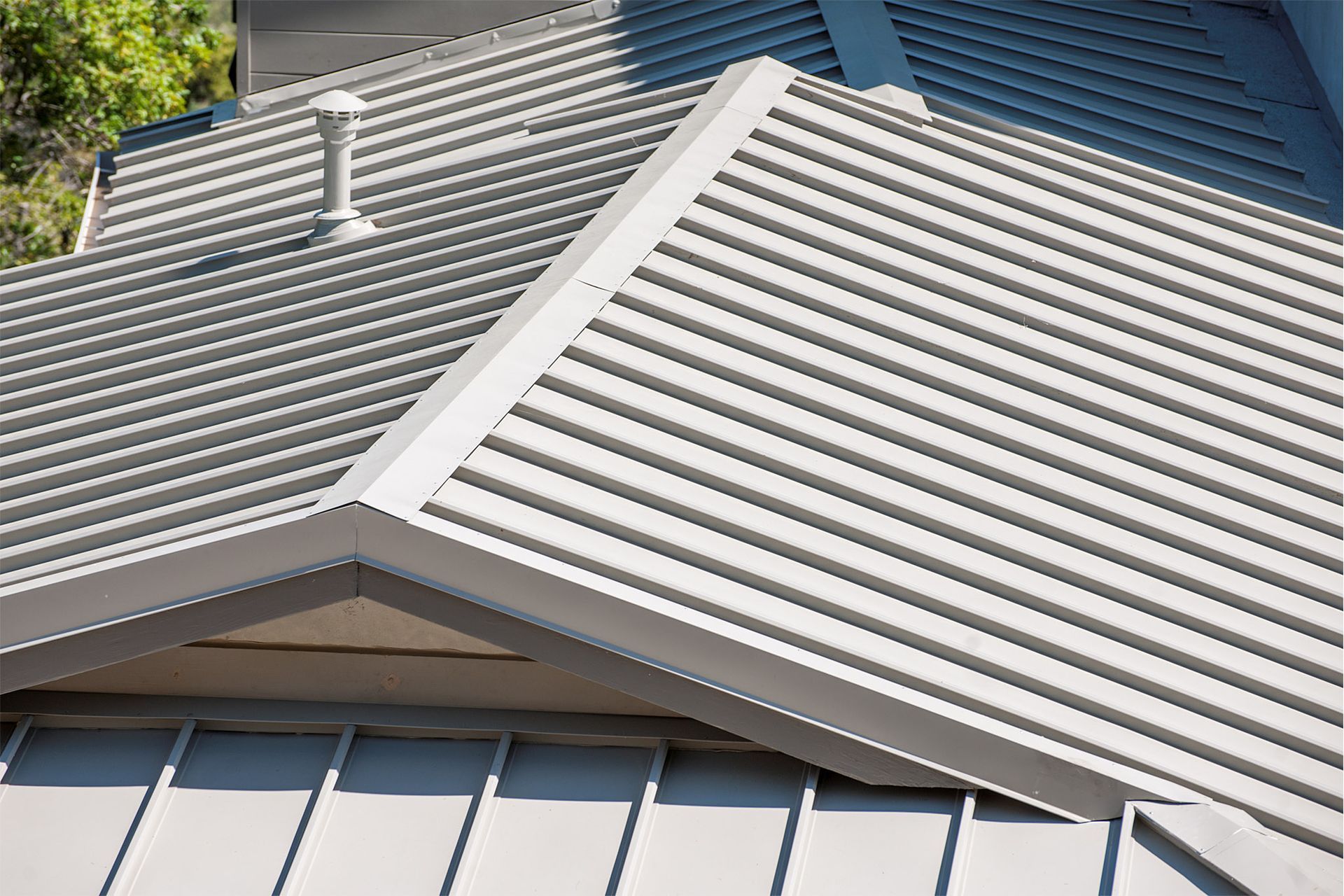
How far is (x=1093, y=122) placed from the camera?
748 centimetres

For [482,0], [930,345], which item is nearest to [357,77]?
[482,0]

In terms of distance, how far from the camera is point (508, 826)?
11.8 ft

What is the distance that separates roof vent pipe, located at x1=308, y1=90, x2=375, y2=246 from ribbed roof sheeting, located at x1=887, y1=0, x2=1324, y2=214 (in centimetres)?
310

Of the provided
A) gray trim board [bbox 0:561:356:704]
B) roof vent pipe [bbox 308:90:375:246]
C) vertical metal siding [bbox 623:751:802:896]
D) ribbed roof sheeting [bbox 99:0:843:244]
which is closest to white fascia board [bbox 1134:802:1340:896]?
vertical metal siding [bbox 623:751:802:896]

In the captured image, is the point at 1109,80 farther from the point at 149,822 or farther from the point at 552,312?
the point at 149,822

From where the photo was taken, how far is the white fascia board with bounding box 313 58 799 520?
358 centimetres

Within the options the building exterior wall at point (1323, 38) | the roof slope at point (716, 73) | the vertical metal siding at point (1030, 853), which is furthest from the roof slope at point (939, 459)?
the building exterior wall at point (1323, 38)

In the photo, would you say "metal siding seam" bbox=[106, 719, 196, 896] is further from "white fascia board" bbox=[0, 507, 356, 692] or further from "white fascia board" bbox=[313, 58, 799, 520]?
"white fascia board" bbox=[313, 58, 799, 520]

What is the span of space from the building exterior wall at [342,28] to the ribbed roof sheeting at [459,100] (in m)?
0.17

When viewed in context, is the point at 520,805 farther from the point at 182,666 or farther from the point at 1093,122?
the point at 1093,122

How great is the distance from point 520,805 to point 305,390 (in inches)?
67.2

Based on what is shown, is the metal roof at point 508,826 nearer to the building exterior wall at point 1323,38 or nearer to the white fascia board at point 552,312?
the white fascia board at point 552,312

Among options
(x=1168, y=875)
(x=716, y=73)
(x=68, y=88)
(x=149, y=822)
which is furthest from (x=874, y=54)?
(x=68, y=88)

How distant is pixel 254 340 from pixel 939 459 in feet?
8.81
